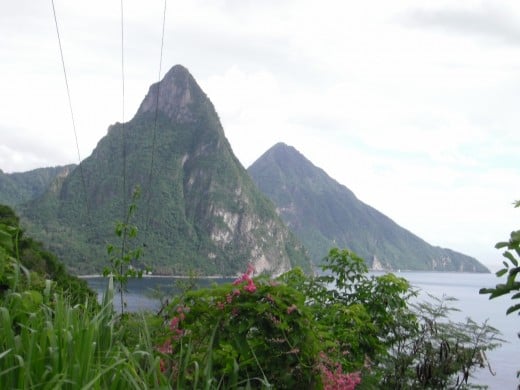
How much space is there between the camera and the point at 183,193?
15938cm

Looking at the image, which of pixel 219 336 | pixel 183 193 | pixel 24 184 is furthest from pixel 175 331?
pixel 24 184

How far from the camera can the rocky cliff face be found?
129250 millimetres

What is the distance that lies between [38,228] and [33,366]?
412 ft

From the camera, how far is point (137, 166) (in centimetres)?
14750

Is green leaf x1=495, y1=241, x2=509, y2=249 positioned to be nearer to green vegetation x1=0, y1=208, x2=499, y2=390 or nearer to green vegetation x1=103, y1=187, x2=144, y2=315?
green vegetation x1=0, y1=208, x2=499, y2=390

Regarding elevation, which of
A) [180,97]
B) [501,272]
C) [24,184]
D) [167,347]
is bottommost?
[167,347]

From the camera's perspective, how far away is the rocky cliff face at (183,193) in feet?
424

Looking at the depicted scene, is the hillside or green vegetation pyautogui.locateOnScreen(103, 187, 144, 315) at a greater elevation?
the hillside

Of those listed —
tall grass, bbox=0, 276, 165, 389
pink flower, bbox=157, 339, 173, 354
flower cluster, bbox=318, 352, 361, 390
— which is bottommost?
flower cluster, bbox=318, 352, 361, 390

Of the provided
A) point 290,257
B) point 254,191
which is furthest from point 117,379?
point 254,191

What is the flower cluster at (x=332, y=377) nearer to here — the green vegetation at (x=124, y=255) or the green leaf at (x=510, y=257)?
the green leaf at (x=510, y=257)

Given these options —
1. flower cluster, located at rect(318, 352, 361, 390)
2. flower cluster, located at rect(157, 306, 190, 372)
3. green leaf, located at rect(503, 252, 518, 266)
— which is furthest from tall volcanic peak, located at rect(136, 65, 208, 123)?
green leaf, located at rect(503, 252, 518, 266)

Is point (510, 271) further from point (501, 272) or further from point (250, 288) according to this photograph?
point (250, 288)

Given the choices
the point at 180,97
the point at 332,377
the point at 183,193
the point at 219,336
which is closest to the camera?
the point at 219,336
